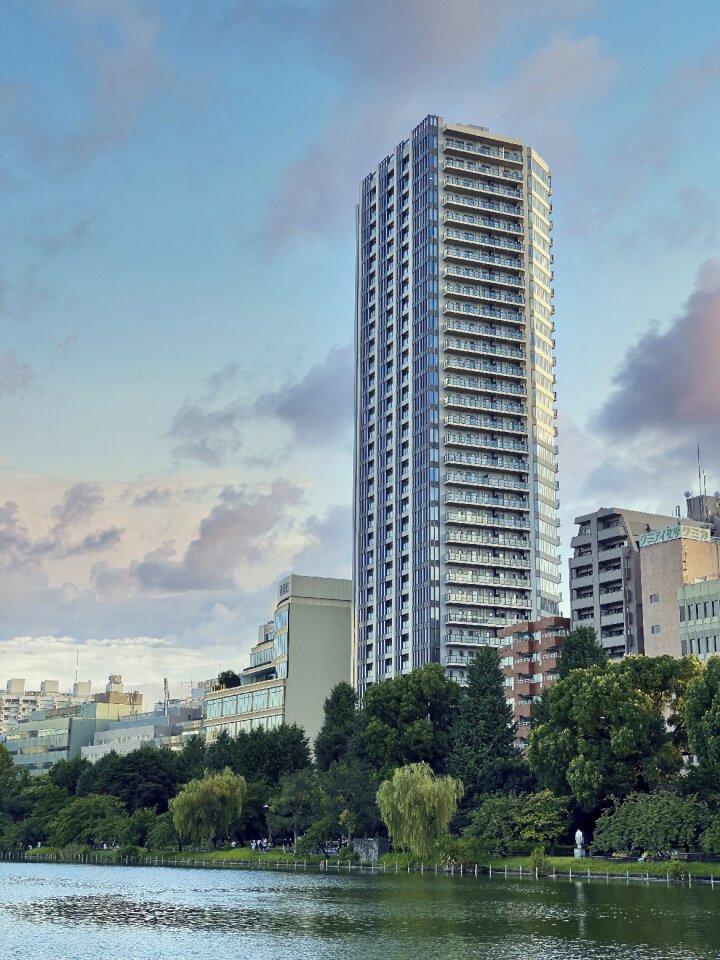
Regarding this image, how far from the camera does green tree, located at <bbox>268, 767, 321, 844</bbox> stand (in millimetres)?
159375

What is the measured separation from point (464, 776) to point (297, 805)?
90.3ft

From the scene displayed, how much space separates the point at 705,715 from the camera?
11200 cm

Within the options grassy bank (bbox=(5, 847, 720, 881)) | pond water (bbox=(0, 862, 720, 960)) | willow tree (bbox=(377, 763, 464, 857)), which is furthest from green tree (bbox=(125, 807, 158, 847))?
pond water (bbox=(0, 862, 720, 960))

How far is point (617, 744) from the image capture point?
392 feet

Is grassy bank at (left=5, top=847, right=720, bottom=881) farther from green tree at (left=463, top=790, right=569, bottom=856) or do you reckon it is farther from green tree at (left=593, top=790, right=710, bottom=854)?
green tree at (left=593, top=790, right=710, bottom=854)

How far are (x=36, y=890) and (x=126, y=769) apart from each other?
87356 millimetres

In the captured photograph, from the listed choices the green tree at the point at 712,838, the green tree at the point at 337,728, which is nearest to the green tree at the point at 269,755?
the green tree at the point at 337,728

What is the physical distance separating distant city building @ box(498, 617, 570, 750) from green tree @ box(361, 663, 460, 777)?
998 inches

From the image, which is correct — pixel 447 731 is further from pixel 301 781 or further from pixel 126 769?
pixel 126 769

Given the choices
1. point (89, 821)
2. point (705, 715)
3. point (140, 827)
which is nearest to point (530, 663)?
point (140, 827)

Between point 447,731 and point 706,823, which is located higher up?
point 447,731

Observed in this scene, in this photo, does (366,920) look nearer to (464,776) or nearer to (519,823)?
(519,823)

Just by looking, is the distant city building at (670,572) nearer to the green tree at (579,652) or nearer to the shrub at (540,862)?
the green tree at (579,652)

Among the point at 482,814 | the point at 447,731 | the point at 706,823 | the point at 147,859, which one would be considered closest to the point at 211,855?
the point at 147,859
